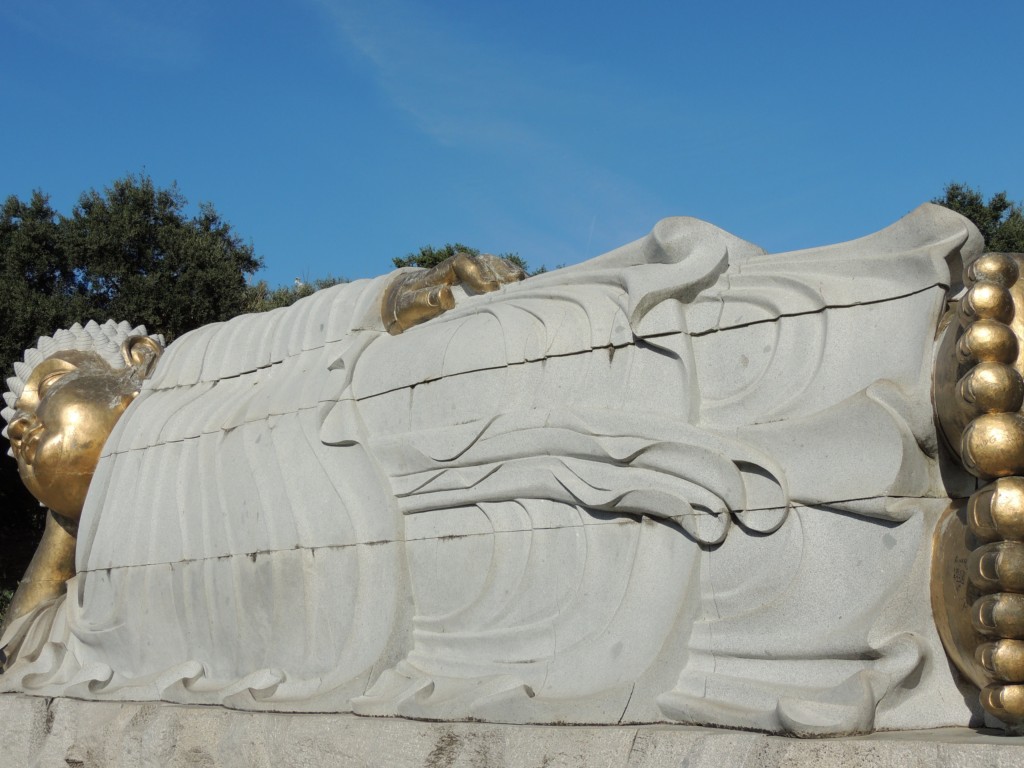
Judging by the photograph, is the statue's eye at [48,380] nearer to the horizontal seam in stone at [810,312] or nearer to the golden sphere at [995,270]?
the horizontal seam in stone at [810,312]

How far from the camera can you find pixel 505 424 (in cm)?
422

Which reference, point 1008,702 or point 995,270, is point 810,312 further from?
point 1008,702

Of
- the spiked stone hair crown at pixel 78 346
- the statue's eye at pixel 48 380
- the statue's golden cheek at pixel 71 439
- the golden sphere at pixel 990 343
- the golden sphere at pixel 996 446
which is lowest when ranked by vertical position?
the golden sphere at pixel 996 446

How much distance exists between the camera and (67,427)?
6383 millimetres

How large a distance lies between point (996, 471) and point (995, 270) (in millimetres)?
644

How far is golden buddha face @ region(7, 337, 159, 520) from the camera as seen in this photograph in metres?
6.37

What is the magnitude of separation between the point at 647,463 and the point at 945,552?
1040mm

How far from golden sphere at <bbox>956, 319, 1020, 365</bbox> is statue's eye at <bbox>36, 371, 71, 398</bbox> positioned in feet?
18.0

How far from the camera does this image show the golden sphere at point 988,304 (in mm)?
3164

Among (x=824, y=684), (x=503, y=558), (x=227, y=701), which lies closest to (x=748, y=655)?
(x=824, y=684)

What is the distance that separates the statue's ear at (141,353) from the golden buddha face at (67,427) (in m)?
0.01

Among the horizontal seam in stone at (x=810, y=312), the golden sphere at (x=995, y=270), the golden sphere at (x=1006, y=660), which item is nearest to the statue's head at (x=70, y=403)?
the horizontal seam in stone at (x=810, y=312)

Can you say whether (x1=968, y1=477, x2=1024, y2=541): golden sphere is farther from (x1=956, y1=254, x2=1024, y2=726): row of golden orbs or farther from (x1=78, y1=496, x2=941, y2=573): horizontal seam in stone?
(x1=78, y1=496, x2=941, y2=573): horizontal seam in stone

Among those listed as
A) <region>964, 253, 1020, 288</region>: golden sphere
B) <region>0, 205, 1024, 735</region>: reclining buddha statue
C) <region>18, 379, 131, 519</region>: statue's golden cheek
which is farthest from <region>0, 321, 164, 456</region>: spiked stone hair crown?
<region>964, 253, 1020, 288</region>: golden sphere
